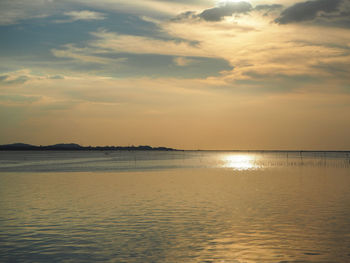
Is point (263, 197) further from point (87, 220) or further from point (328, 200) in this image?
point (87, 220)

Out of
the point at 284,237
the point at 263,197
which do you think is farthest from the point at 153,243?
the point at 263,197

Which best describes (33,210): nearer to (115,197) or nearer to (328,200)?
(115,197)

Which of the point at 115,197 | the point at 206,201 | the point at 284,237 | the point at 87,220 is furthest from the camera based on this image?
the point at 115,197

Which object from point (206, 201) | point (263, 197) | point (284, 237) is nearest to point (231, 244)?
point (284, 237)

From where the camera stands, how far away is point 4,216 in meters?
32.1

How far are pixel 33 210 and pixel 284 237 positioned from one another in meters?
21.9

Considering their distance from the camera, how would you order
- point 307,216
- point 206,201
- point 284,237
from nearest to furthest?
point 284,237, point 307,216, point 206,201

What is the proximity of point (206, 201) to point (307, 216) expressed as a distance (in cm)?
1169

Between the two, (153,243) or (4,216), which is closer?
(153,243)

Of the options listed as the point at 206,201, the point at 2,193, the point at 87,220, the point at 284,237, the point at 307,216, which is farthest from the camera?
the point at 2,193

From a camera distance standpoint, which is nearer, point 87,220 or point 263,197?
point 87,220

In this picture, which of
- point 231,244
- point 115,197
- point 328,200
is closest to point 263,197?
point 328,200

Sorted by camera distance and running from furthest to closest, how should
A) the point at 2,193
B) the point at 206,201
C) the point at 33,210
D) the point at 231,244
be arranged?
the point at 2,193
the point at 206,201
the point at 33,210
the point at 231,244

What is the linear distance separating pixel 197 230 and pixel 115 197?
786 inches
